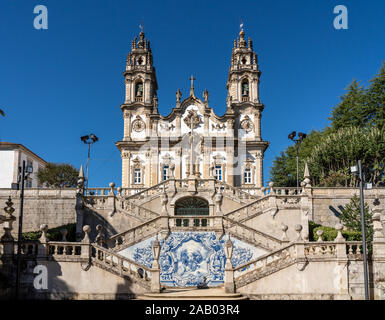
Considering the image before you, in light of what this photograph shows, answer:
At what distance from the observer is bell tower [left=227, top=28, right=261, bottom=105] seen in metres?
38.1

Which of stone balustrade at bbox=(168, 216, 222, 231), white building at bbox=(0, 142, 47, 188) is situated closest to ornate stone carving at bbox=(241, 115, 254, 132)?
stone balustrade at bbox=(168, 216, 222, 231)

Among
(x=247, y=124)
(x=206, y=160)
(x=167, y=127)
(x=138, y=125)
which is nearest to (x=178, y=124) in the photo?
(x=167, y=127)

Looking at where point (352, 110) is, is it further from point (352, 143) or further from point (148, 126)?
point (148, 126)

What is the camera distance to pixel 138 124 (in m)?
37.2

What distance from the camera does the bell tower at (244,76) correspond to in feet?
125

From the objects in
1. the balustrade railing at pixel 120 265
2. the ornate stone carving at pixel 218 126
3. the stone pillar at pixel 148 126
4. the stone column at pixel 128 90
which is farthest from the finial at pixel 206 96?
the balustrade railing at pixel 120 265

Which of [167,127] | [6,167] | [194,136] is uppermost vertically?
[167,127]

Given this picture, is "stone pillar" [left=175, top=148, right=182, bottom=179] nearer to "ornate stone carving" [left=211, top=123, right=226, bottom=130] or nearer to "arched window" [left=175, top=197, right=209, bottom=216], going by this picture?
"ornate stone carving" [left=211, top=123, right=226, bottom=130]

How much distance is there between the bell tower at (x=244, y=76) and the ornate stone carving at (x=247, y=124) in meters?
1.84

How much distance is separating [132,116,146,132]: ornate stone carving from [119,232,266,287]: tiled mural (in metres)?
22.0

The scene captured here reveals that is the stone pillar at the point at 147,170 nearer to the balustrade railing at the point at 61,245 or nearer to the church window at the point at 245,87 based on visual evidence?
the church window at the point at 245,87

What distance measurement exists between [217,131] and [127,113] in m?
8.71

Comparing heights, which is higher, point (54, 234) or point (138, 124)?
point (138, 124)

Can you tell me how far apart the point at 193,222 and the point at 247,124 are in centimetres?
2207
